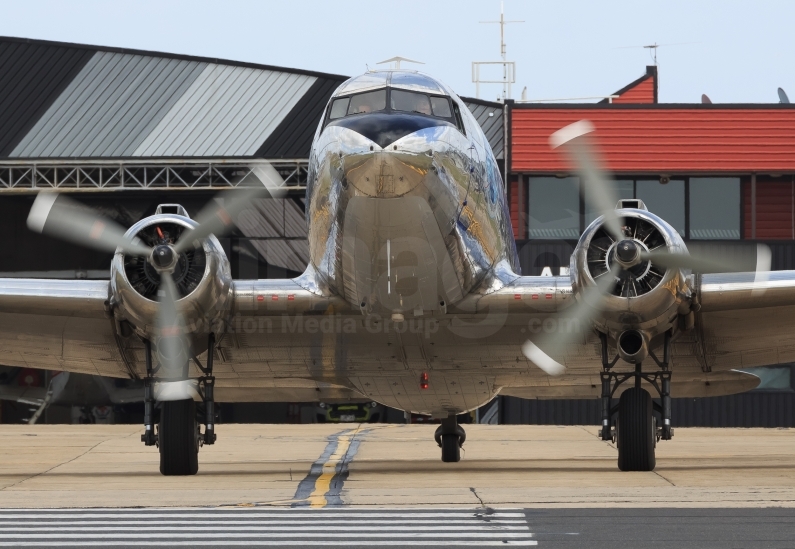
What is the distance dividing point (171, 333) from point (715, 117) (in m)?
22.2

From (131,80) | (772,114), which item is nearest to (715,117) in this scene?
(772,114)

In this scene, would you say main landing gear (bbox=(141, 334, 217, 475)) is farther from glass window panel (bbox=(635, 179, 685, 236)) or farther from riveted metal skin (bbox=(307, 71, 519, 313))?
glass window panel (bbox=(635, 179, 685, 236))

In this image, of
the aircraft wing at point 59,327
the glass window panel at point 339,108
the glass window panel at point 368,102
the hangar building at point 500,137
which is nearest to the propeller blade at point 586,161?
the glass window panel at point 368,102

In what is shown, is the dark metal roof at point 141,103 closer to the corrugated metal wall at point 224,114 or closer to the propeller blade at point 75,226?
the corrugated metal wall at point 224,114

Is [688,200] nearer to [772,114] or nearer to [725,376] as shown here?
[772,114]

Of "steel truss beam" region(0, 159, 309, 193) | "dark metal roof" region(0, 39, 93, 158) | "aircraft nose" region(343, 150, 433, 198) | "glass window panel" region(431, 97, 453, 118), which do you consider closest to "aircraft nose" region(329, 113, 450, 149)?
"aircraft nose" region(343, 150, 433, 198)

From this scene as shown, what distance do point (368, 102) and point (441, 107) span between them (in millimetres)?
899

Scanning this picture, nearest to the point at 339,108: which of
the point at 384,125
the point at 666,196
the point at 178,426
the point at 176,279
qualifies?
the point at 384,125

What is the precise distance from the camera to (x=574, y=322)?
13953 mm

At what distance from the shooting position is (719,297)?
1395cm

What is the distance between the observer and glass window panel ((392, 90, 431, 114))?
40.0 feet

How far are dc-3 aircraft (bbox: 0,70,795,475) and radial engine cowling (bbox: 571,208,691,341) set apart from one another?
0.02 metres

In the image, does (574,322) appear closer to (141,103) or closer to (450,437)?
(450,437)

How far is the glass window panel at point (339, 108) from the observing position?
12.4 metres
